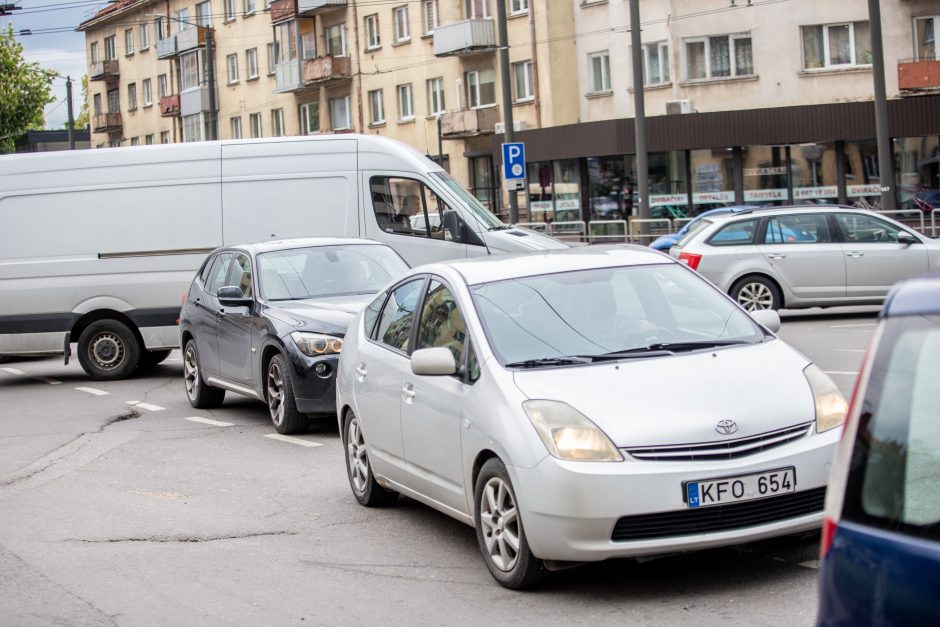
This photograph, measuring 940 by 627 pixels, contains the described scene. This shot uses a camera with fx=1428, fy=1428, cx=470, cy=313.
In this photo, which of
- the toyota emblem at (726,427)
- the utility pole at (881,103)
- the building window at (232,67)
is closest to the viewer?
the toyota emblem at (726,427)

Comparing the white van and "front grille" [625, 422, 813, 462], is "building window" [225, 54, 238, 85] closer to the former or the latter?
the white van

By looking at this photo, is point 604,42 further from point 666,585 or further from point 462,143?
point 666,585

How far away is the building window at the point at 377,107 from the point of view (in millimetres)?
58250

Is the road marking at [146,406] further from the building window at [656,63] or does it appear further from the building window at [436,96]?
the building window at [436,96]

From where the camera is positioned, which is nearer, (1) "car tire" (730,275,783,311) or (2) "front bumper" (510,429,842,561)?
(2) "front bumper" (510,429,842,561)

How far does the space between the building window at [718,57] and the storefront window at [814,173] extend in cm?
309

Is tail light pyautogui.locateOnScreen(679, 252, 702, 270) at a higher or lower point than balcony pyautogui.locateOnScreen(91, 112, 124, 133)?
lower

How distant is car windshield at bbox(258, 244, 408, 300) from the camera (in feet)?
42.4

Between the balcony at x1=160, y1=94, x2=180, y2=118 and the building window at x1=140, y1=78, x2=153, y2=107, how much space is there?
11.8ft

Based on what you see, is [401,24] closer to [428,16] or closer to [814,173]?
[428,16]

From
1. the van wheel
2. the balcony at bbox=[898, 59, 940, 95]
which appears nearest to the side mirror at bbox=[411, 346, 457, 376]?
the van wheel

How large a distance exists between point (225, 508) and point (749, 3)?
35.9 m

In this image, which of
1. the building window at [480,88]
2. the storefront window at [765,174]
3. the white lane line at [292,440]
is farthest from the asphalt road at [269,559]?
the building window at [480,88]

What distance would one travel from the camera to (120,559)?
24.6ft
